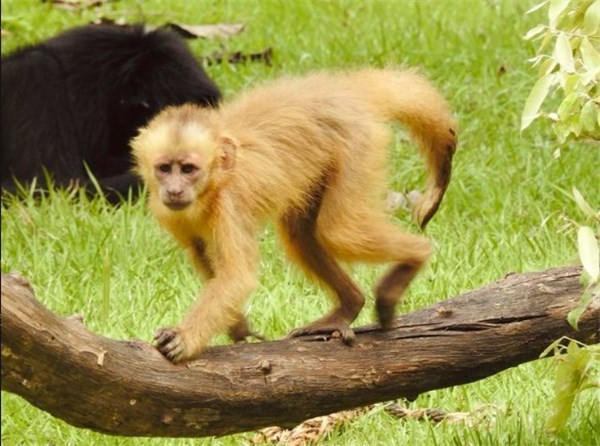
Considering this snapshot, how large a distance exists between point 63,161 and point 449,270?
333 centimetres

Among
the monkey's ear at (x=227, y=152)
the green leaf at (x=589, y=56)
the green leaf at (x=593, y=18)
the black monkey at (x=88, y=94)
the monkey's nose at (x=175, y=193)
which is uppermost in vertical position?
the green leaf at (x=593, y=18)

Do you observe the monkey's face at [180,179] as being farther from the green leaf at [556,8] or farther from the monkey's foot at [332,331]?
the green leaf at [556,8]

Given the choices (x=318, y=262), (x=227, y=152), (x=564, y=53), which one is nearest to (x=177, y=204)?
(x=227, y=152)

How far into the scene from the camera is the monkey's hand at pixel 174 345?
402cm

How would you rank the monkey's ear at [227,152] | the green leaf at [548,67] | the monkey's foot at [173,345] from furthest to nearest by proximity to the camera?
the monkey's ear at [227,152] < the green leaf at [548,67] < the monkey's foot at [173,345]

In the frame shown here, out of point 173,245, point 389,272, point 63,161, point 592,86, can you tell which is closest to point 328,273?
point 389,272

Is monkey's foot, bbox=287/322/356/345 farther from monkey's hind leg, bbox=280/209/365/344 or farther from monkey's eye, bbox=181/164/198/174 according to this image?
monkey's eye, bbox=181/164/198/174

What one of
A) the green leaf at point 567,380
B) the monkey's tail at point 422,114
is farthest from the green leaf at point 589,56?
the monkey's tail at point 422,114

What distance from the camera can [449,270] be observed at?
6.27 m

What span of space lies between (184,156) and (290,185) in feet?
1.33

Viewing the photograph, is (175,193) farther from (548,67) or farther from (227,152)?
(548,67)

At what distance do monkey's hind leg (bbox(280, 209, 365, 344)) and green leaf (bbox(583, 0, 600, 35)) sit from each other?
4.30ft

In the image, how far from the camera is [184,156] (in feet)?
14.7

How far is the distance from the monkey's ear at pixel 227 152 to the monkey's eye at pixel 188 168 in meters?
0.10
